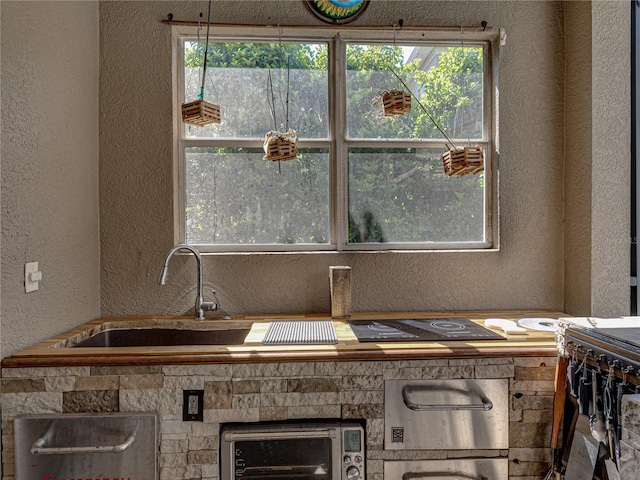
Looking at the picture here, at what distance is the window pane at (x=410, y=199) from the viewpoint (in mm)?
2234

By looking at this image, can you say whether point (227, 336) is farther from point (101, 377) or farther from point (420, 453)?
point (420, 453)

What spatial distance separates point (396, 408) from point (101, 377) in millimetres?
1040

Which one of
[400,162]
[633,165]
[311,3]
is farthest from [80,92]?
[633,165]

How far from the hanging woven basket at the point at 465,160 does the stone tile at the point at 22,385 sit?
1.87 metres

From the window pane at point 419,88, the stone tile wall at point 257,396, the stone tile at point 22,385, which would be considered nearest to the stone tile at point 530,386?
the stone tile wall at point 257,396

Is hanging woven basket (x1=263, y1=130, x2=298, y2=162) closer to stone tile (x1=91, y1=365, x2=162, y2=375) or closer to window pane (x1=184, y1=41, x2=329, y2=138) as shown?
window pane (x1=184, y1=41, x2=329, y2=138)

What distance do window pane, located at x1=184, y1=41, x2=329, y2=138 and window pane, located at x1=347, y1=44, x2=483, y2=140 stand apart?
17 centimetres

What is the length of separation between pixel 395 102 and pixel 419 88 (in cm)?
32

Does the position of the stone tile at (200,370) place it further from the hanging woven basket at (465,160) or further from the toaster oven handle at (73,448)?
the hanging woven basket at (465,160)

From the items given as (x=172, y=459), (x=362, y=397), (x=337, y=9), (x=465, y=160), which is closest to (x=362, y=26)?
(x=337, y=9)

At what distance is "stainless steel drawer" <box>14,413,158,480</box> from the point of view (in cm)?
144

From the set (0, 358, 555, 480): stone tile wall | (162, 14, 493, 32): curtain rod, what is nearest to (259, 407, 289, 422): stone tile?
(0, 358, 555, 480): stone tile wall

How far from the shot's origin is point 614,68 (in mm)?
2004

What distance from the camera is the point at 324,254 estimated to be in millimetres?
2186
